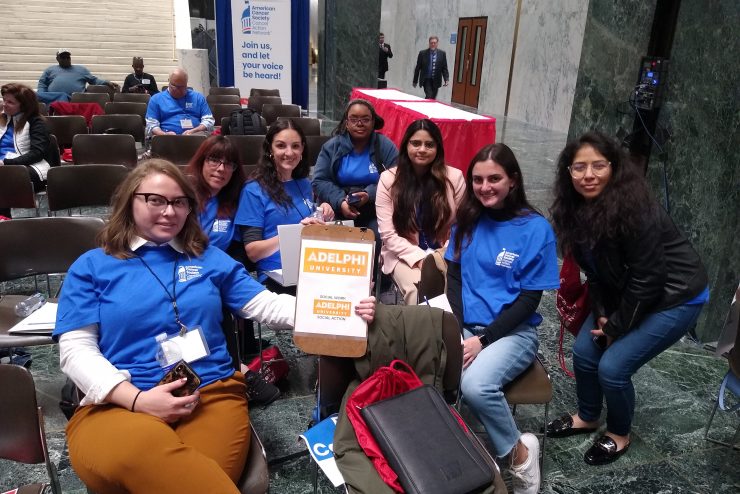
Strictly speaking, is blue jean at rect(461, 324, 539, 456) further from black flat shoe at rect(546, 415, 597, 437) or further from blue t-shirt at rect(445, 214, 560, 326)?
black flat shoe at rect(546, 415, 597, 437)

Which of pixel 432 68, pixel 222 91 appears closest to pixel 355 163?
pixel 222 91

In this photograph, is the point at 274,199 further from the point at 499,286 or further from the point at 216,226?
the point at 499,286

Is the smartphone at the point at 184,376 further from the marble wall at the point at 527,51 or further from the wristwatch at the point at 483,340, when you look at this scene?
the marble wall at the point at 527,51

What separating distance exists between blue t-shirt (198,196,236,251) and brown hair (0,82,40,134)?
2777 millimetres

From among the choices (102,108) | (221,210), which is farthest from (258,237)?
(102,108)

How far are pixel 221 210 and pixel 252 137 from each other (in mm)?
1980

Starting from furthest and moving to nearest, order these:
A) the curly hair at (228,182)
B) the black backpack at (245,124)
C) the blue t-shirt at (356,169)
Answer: the black backpack at (245,124), the blue t-shirt at (356,169), the curly hair at (228,182)

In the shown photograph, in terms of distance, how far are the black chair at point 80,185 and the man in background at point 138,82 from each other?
4.81 m

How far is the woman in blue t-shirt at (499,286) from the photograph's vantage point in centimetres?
212

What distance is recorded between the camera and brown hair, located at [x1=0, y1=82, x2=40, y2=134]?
4430 mm

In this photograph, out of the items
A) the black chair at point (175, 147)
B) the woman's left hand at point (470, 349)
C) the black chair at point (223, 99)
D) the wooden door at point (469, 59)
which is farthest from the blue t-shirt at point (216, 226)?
the wooden door at point (469, 59)

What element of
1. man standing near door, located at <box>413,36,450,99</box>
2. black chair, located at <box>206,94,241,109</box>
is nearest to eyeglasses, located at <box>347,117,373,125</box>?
black chair, located at <box>206,94,241,109</box>

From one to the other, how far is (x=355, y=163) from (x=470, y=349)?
1889mm

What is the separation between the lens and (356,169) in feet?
12.2
